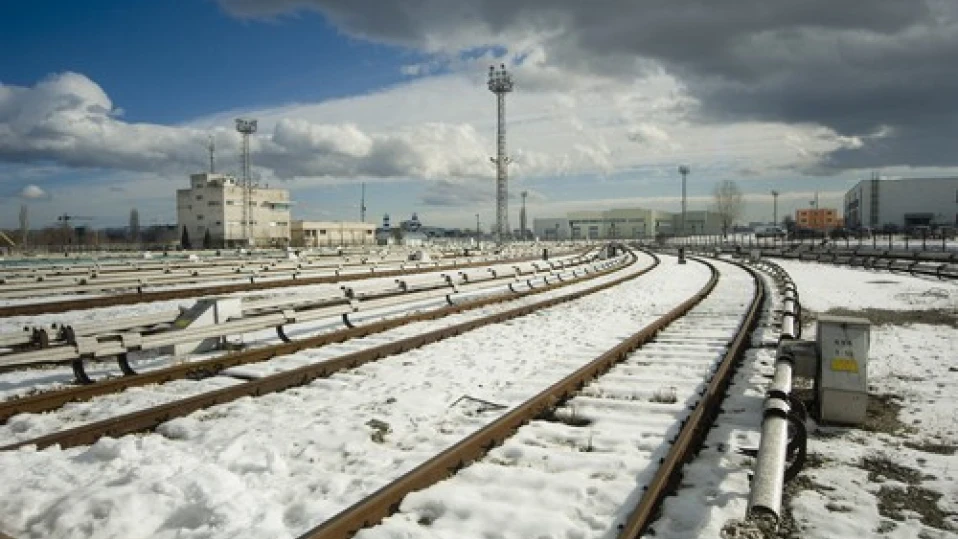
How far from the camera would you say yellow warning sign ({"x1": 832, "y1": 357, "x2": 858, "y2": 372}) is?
6461mm

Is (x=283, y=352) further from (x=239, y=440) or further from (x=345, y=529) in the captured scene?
(x=345, y=529)

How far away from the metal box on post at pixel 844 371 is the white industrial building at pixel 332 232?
116 m

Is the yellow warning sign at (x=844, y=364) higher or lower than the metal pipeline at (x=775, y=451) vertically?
higher

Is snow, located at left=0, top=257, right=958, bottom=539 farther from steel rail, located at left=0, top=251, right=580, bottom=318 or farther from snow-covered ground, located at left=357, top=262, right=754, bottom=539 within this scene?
steel rail, located at left=0, top=251, right=580, bottom=318

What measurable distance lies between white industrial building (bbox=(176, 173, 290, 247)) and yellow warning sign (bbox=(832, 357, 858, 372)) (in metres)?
114

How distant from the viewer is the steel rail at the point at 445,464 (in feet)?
13.5

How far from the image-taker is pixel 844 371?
6473 mm

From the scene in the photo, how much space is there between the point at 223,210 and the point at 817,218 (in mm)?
117376

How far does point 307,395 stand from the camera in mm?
7898

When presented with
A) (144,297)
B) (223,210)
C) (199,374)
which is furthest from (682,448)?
(223,210)

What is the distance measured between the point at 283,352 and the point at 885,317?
13708mm

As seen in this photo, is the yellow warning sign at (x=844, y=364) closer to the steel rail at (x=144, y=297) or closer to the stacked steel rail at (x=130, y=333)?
the stacked steel rail at (x=130, y=333)

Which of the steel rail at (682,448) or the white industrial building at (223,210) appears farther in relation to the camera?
the white industrial building at (223,210)

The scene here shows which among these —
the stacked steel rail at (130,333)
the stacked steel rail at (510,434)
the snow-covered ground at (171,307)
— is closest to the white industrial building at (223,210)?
the snow-covered ground at (171,307)
